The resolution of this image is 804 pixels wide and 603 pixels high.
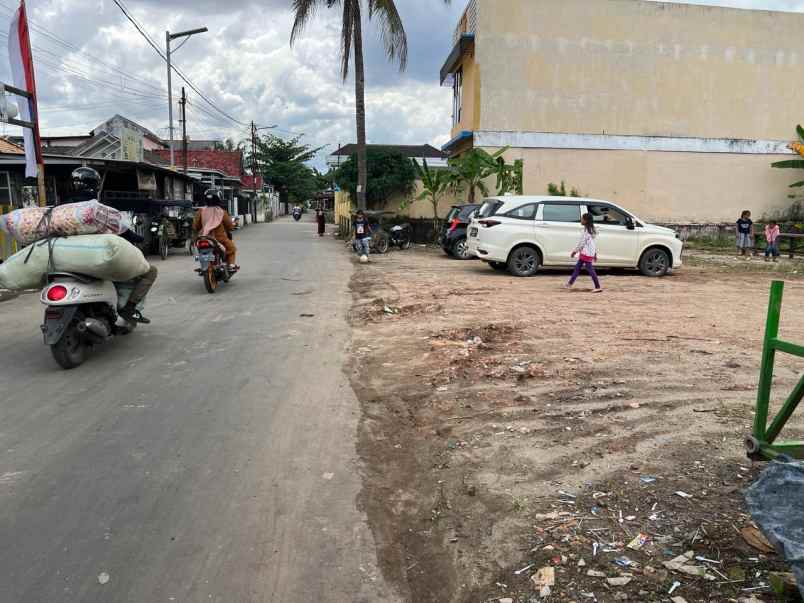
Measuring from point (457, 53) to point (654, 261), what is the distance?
14.6 m

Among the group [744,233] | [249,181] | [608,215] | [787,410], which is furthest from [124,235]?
[249,181]

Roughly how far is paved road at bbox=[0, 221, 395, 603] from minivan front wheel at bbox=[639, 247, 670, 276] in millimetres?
9169

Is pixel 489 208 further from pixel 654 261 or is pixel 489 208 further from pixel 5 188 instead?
pixel 5 188

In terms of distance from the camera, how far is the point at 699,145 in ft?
83.6

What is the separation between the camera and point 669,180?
2562 cm

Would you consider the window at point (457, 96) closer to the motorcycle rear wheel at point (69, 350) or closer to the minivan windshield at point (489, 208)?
the minivan windshield at point (489, 208)

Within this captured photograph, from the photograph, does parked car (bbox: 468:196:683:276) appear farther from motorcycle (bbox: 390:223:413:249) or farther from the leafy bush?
the leafy bush

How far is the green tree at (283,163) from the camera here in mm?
71500

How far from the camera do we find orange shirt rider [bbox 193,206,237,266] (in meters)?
11.3

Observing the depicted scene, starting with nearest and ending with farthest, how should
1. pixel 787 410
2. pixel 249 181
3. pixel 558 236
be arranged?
pixel 787 410 → pixel 558 236 → pixel 249 181

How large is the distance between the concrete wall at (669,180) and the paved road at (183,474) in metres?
Result: 19.4

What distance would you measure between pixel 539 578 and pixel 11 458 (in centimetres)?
Answer: 340

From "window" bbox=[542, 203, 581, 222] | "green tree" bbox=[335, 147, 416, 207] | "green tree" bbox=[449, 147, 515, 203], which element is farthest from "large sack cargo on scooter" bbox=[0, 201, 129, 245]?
"green tree" bbox=[335, 147, 416, 207]

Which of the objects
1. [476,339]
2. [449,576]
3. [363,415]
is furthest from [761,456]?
[476,339]
